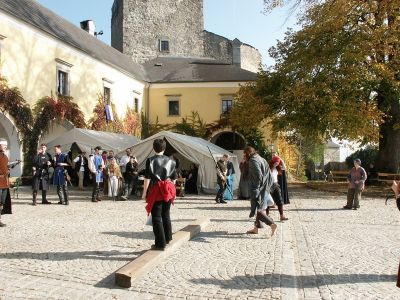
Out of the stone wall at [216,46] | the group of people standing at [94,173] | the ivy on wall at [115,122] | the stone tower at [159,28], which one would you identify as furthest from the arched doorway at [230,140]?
the group of people standing at [94,173]

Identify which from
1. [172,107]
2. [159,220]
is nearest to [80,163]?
[159,220]

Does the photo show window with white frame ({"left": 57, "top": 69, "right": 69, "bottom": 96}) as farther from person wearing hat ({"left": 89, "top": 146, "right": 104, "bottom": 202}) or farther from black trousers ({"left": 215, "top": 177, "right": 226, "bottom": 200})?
black trousers ({"left": 215, "top": 177, "right": 226, "bottom": 200})

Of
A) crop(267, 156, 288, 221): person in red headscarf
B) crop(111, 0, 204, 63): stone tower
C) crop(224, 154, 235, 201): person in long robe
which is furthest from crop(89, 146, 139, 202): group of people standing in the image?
crop(111, 0, 204, 63): stone tower

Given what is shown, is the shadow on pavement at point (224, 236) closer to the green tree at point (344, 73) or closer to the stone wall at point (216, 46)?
the green tree at point (344, 73)

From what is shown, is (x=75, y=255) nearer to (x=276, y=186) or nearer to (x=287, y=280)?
(x=287, y=280)

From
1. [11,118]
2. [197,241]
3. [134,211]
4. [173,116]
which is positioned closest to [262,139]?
[173,116]

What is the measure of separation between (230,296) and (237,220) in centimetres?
614

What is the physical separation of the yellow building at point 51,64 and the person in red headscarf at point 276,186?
14019 mm

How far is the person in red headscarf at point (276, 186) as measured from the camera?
10375mm

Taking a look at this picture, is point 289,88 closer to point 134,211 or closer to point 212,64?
point 134,211

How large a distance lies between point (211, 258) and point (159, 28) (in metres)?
40.3

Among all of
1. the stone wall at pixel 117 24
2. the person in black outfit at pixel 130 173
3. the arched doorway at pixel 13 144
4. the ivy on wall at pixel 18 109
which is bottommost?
the person in black outfit at pixel 130 173

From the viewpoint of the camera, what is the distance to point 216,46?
152ft

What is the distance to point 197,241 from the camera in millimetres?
8180
